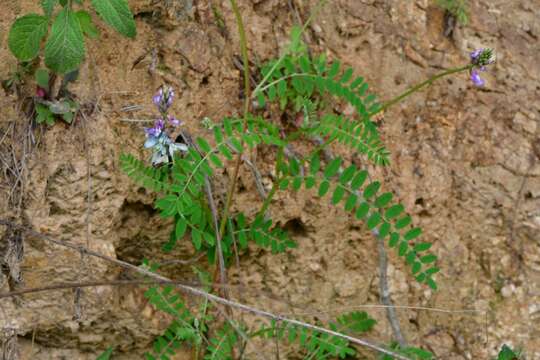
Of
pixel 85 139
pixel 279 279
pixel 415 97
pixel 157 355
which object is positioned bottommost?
pixel 157 355

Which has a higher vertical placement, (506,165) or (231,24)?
(231,24)

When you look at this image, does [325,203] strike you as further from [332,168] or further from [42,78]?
[42,78]

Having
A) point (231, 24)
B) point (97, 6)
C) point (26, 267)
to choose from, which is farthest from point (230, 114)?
point (26, 267)

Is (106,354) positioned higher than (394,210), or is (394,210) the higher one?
(394,210)

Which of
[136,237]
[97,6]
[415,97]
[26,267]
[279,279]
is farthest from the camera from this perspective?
[415,97]

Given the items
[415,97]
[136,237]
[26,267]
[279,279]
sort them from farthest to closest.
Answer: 1. [415,97]
2. [279,279]
3. [136,237]
4. [26,267]

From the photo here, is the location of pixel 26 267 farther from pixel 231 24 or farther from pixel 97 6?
pixel 231 24

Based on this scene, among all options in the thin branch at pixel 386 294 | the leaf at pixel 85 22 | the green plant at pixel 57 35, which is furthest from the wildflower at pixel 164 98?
the thin branch at pixel 386 294

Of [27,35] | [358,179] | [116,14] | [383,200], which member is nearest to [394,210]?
[383,200]
